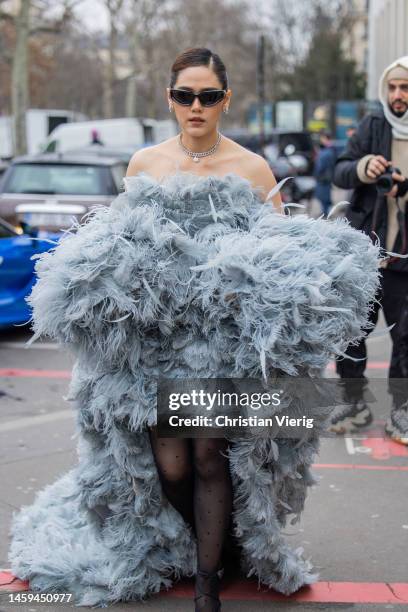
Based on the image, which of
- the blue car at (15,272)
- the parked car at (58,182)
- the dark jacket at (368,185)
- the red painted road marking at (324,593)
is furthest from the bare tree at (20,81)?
the red painted road marking at (324,593)

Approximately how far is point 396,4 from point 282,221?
40.6 metres

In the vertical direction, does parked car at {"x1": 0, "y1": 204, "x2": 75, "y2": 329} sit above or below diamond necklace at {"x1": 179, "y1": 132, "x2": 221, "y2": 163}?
below

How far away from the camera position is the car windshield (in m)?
11.3

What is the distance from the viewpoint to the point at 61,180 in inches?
449

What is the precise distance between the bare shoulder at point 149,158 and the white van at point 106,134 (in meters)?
20.2

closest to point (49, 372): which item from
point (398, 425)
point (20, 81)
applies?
point (398, 425)

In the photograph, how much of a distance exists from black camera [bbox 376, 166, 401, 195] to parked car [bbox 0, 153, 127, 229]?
6.16 metres

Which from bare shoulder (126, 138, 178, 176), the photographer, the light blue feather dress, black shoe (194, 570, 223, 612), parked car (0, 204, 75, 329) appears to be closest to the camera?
the light blue feather dress

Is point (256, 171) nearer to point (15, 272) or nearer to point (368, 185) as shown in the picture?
point (368, 185)

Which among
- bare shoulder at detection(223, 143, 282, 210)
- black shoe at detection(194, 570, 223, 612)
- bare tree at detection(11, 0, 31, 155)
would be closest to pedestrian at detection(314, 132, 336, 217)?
bare shoulder at detection(223, 143, 282, 210)

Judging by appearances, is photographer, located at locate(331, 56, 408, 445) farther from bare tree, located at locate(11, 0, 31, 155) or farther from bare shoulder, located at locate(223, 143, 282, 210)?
bare tree, located at locate(11, 0, 31, 155)

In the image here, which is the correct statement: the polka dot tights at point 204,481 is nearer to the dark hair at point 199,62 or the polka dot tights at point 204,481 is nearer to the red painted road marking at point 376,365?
the dark hair at point 199,62

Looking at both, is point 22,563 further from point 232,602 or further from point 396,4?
point 396,4

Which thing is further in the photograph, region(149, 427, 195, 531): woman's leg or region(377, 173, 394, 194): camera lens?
region(377, 173, 394, 194): camera lens
